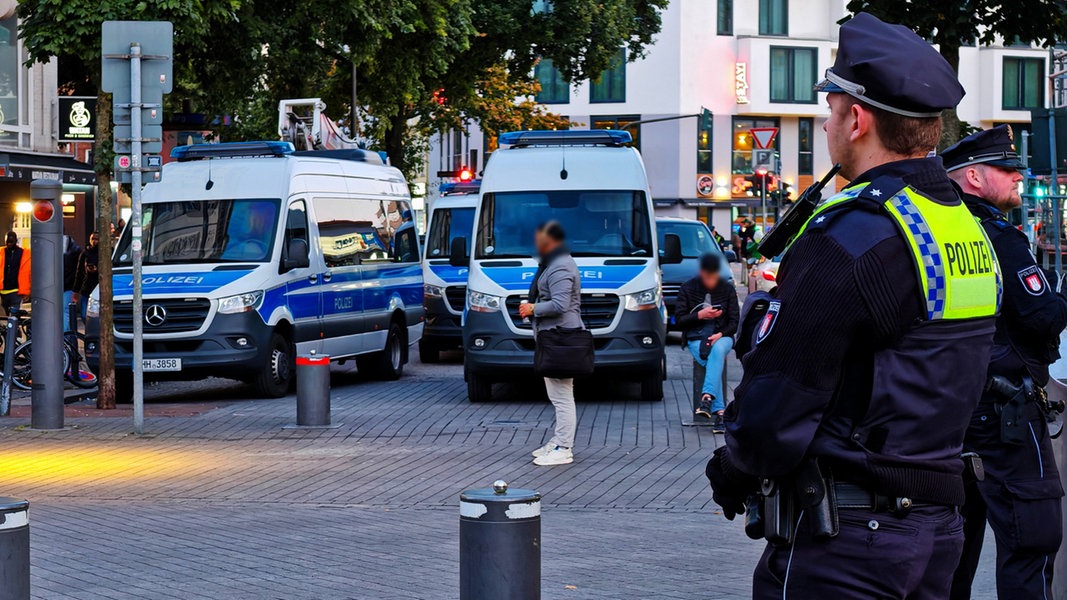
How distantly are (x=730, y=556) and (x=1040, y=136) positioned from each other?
8930 mm

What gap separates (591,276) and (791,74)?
178 ft

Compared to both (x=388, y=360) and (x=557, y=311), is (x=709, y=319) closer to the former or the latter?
(x=557, y=311)

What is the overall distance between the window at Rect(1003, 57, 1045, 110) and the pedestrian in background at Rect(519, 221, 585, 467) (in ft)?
212

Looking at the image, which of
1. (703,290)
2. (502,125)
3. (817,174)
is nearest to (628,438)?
(703,290)

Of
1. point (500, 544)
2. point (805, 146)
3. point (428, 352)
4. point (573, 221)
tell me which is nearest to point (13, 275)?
point (428, 352)

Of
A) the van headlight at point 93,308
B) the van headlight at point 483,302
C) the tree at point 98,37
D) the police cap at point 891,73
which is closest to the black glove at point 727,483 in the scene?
the police cap at point 891,73

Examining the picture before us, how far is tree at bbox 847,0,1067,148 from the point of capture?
48.9ft

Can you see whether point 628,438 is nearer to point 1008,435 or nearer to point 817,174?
point 1008,435

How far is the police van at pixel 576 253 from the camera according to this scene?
16.6 metres

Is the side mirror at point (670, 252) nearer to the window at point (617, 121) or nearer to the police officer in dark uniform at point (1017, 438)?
the police officer in dark uniform at point (1017, 438)

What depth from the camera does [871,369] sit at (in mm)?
3223

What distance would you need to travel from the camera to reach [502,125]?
42.9 metres

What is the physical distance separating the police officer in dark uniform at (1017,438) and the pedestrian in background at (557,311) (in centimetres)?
646

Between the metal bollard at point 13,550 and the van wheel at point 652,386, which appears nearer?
the metal bollard at point 13,550
